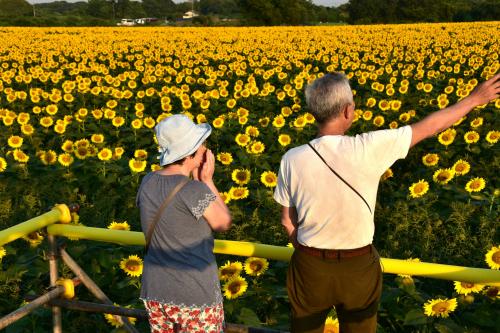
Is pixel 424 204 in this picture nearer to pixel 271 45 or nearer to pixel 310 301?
pixel 310 301

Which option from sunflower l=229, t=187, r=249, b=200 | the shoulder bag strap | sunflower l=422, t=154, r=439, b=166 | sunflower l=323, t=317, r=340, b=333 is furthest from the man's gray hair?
sunflower l=422, t=154, r=439, b=166

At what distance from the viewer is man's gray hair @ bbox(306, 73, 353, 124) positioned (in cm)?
199

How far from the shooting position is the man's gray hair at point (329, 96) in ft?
6.53

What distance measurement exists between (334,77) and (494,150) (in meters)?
5.36

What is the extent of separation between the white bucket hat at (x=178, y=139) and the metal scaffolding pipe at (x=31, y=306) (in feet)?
3.14

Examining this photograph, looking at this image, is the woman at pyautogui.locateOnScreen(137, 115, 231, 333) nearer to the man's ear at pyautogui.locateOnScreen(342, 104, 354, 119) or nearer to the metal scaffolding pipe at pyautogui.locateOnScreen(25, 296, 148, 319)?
the metal scaffolding pipe at pyautogui.locateOnScreen(25, 296, 148, 319)

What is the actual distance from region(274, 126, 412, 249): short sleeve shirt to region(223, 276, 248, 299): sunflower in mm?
1187

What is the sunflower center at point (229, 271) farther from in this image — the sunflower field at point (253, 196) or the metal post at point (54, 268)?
the metal post at point (54, 268)

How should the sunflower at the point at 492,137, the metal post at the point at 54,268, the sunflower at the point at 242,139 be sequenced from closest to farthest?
1. the metal post at the point at 54,268
2. the sunflower at the point at 492,137
3. the sunflower at the point at 242,139

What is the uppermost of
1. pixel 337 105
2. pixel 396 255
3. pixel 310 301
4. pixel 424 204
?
pixel 337 105

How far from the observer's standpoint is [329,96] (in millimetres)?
1989

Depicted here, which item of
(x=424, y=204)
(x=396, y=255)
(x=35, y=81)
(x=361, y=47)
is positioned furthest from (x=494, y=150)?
(x=361, y=47)

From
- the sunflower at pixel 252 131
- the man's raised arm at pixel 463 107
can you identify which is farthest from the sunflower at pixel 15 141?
the man's raised arm at pixel 463 107

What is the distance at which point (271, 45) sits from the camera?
70.6ft
